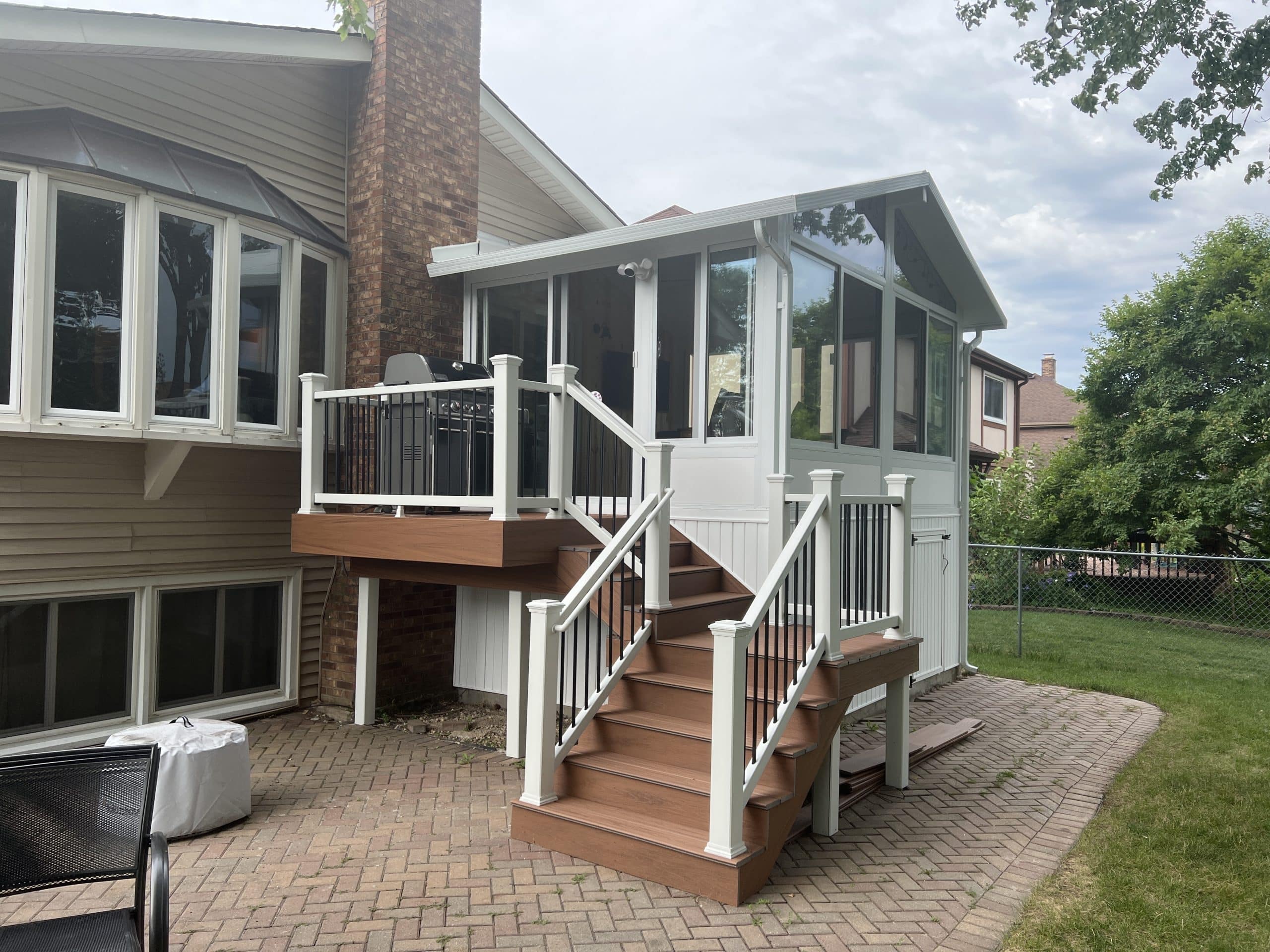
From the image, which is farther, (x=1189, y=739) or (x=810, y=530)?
(x=1189, y=739)

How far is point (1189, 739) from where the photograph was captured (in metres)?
7.46

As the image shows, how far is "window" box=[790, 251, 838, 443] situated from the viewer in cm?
662

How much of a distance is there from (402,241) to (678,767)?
18.0 feet

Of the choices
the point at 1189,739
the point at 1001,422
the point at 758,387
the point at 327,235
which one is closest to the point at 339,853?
the point at 758,387

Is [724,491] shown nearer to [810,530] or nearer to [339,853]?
[810,530]

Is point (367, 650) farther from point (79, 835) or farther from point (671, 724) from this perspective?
point (79, 835)

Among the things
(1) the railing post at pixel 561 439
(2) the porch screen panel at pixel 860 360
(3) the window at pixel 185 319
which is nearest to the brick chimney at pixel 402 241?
(3) the window at pixel 185 319

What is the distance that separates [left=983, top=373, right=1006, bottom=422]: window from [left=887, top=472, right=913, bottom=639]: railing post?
820 inches

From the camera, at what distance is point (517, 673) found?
19.9 feet

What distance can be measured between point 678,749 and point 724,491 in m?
2.28

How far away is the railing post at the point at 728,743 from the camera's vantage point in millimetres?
4180

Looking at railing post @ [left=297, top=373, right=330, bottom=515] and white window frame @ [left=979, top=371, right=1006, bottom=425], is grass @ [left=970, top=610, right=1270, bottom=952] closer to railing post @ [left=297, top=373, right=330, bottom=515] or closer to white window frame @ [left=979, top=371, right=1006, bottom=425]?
railing post @ [left=297, top=373, right=330, bottom=515]

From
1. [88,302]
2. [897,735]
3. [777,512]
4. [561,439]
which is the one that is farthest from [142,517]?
[897,735]

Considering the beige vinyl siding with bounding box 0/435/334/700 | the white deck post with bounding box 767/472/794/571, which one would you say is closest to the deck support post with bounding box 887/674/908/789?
the white deck post with bounding box 767/472/794/571
